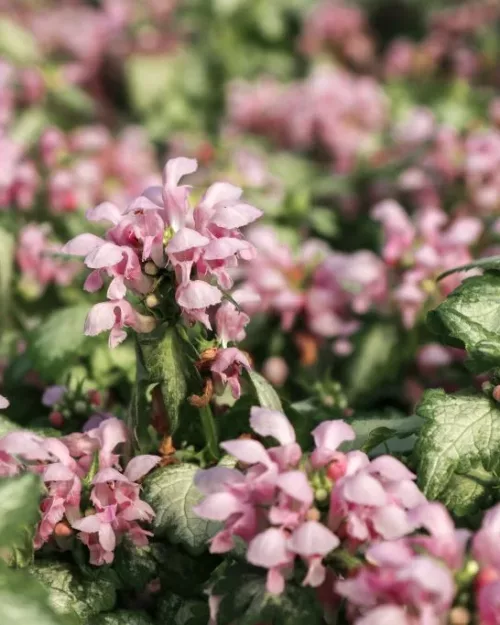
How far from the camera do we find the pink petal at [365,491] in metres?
0.74

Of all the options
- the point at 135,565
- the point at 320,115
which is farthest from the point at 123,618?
the point at 320,115

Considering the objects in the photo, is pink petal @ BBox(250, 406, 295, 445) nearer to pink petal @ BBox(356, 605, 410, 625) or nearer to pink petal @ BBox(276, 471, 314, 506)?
pink petal @ BBox(276, 471, 314, 506)

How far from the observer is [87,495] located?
93cm

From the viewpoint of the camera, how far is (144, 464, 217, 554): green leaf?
0.88 m

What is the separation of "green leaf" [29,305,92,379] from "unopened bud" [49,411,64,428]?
0.09m

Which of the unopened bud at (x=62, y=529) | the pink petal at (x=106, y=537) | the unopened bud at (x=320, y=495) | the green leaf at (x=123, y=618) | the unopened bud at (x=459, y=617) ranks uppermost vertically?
the unopened bud at (x=320, y=495)

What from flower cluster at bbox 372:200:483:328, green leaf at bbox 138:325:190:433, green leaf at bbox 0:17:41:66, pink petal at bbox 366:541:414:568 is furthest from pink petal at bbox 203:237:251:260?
green leaf at bbox 0:17:41:66

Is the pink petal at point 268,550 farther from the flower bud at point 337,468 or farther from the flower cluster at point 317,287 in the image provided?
the flower cluster at point 317,287

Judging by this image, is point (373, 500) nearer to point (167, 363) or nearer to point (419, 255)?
point (167, 363)

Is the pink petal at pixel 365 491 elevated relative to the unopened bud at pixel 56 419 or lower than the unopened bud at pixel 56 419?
elevated

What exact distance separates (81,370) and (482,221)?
842 millimetres

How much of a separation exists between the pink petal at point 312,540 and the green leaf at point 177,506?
0.17 m

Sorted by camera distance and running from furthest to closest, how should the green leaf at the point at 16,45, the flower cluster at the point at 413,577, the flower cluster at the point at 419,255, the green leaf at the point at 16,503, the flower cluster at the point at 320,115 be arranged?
the green leaf at the point at 16,45
the flower cluster at the point at 320,115
the flower cluster at the point at 419,255
the green leaf at the point at 16,503
the flower cluster at the point at 413,577

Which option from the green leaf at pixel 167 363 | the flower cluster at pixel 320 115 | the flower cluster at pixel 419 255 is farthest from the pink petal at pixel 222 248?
the flower cluster at pixel 320 115
